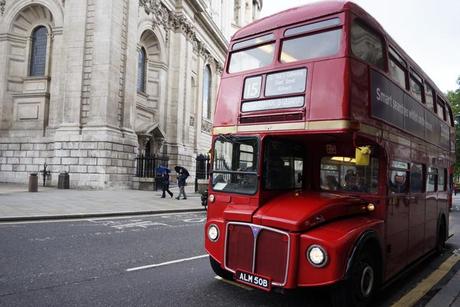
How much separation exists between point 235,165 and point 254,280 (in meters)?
1.46

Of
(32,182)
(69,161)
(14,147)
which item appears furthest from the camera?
(14,147)

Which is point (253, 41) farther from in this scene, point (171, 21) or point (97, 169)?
point (171, 21)

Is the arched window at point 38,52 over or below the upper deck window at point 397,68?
over

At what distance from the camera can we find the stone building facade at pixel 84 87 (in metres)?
21.8

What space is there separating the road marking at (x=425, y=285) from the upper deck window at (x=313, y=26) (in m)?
3.44

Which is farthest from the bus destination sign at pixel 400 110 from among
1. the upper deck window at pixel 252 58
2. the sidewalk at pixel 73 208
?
the sidewalk at pixel 73 208

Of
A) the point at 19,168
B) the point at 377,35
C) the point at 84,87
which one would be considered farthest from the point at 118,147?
the point at 377,35

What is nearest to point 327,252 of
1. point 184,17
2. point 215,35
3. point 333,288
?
point 333,288

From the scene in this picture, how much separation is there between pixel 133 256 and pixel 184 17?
28.6 metres

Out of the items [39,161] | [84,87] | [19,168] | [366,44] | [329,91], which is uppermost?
[84,87]

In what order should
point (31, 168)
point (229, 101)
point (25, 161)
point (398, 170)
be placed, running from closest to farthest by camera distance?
point (229, 101) < point (398, 170) < point (31, 168) < point (25, 161)

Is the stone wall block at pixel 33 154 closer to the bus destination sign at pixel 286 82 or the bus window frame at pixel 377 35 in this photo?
the bus destination sign at pixel 286 82

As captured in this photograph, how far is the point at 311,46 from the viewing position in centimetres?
494

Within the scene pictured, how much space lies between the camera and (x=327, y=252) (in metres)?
3.92
